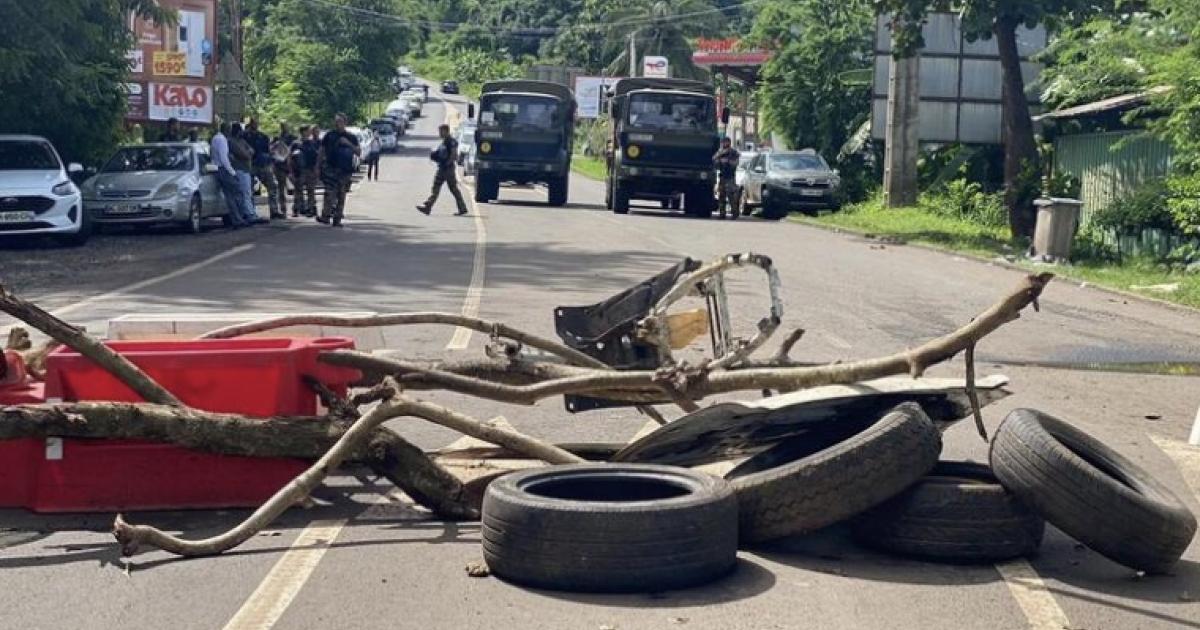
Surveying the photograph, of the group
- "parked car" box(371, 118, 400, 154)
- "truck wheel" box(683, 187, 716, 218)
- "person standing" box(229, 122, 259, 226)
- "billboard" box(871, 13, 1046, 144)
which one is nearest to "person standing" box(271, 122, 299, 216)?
"person standing" box(229, 122, 259, 226)

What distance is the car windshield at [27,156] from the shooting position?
24.7 meters

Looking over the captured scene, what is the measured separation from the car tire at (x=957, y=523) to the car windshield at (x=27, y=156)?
820 inches

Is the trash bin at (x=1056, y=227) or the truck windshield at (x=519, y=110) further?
the truck windshield at (x=519, y=110)

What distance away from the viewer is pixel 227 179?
2850cm

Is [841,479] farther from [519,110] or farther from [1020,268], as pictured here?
[519,110]

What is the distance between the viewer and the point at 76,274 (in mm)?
19938

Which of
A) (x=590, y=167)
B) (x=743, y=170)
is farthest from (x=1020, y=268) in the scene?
(x=590, y=167)

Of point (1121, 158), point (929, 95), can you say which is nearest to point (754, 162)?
point (929, 95)

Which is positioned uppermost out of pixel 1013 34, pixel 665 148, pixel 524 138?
pixel 1013 34

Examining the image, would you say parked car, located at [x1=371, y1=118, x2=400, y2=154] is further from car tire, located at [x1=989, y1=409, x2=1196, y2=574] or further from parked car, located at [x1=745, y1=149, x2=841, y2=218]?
car tire, located at [x1=989, y1=409, x2=1196, y2=574]

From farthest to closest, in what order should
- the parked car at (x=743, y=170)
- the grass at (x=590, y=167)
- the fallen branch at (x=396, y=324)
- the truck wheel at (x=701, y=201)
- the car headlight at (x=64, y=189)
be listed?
the grass at (x=590, y=167), the parked car at (x=743, y=170), the truck wheel at (x=701, y=201), the car headlight at (x=64, y=189), the fallen branch at (x=396, y=324)

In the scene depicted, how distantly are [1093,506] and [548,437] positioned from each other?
372 cm

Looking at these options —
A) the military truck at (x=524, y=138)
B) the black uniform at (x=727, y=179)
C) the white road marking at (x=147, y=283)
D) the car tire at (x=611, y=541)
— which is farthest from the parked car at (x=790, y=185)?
the car tire at (x=611, y=541)

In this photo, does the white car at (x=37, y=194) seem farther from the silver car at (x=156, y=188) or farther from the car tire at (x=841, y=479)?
the car tire at (x=841, y=479)
